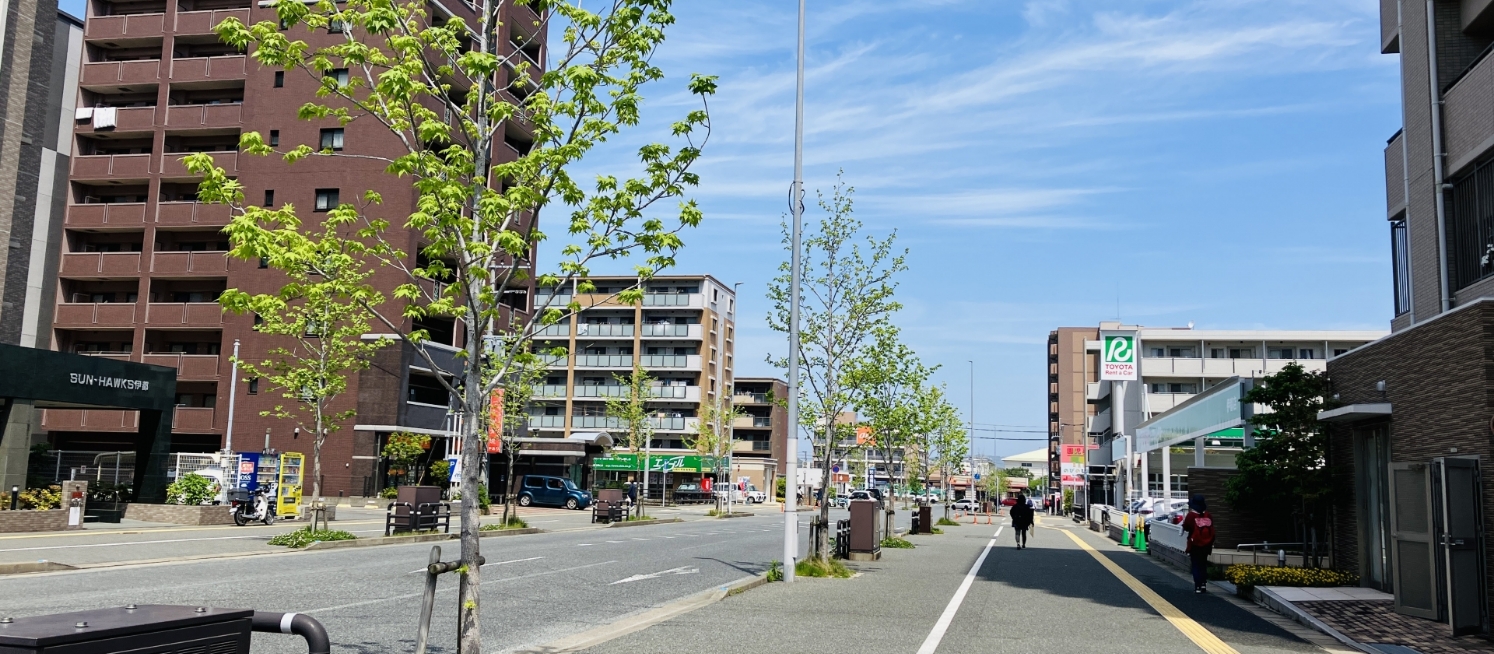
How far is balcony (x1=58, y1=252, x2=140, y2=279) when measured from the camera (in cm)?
5309

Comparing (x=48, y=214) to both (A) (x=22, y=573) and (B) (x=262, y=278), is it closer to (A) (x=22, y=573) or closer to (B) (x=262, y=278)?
(B) (x=262, y=278)

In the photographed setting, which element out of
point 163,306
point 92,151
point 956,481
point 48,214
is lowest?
point 956,481

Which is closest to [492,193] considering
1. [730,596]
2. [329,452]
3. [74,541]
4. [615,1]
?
[615,1]

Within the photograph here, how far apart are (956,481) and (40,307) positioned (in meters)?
124

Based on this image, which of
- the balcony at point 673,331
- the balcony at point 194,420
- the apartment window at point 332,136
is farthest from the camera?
the balcony at point 673,331

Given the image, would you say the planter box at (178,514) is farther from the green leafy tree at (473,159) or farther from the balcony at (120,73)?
the balcony at (120,73)

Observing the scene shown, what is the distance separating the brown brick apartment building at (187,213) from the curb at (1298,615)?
4093cm

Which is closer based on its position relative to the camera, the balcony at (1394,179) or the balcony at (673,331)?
the balcony at (1394,179)

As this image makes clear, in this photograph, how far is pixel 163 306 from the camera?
5259cm

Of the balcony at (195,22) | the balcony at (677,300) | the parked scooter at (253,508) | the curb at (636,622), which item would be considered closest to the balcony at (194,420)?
the balcony at (195,22)

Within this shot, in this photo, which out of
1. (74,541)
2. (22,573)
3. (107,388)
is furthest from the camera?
(107,388)

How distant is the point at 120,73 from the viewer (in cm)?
5453

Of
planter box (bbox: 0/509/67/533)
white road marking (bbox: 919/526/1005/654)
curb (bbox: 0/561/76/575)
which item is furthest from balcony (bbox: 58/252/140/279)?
white road marking (bbox: 919/526/1005/654)

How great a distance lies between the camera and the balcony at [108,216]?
5297 centimetres
